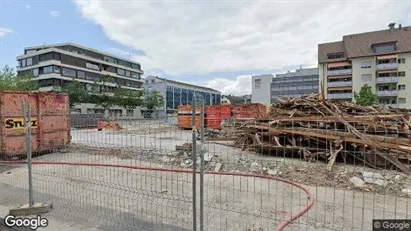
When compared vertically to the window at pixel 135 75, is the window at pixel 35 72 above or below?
below

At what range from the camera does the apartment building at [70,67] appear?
5406cm

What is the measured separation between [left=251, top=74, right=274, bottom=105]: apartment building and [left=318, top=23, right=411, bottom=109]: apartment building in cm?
3163

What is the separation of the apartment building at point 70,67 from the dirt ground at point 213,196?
40517 mm

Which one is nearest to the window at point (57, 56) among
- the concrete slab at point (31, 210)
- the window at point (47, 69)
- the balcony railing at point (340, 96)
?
the window at point (47, 69)

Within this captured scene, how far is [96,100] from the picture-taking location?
178 feet

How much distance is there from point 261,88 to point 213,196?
301 feet

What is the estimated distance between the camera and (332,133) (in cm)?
845

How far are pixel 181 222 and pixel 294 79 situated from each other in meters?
96.0

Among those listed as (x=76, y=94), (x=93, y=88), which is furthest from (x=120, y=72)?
(x=76, y=94)

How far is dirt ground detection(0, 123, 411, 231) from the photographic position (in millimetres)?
4251

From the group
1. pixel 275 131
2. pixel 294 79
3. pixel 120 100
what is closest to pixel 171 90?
pixel 120 100

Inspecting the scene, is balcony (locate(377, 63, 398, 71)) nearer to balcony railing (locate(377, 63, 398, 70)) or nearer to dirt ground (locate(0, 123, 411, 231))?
balcony railing (locate(377, 63, 398, 70))

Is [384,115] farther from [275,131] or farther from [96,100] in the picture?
[96,100]

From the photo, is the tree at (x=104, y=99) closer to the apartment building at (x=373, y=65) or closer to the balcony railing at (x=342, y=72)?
the apartment building at (x=373, y=65)
